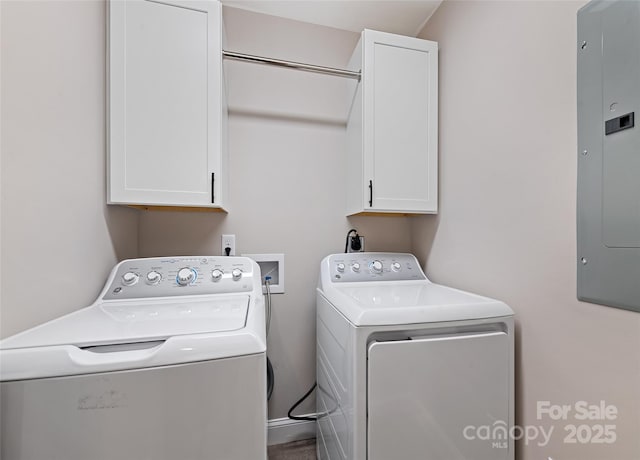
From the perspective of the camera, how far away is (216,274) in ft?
4.00

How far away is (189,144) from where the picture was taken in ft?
4.01

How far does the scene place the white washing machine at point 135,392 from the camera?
1.85ft

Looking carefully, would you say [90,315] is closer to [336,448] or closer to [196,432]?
[196,432]

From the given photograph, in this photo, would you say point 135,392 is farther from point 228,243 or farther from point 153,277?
point 228,243

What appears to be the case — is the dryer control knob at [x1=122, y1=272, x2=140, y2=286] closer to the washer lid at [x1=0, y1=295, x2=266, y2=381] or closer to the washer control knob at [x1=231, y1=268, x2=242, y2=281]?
the washer lid at [x1=0, y1=295, x2=266, y2=381]

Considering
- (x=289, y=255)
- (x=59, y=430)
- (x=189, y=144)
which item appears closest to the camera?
(x=59, y=430)

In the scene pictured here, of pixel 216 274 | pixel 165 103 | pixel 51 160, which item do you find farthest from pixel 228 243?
pixel 51 160

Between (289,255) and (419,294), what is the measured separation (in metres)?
0.79

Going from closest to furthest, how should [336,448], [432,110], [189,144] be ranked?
[336,448] < [189,144] < [432,110]

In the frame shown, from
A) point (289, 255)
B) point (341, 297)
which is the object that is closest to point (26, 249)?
point (341, 297)

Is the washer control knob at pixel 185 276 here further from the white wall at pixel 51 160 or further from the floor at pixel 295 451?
the floor at pixel 295 451

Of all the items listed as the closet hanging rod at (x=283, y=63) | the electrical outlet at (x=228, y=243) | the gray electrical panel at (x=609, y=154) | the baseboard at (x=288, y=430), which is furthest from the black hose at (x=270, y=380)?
the closet hanging rod at (x=283, y=63)

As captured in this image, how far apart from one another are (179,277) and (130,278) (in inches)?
7.6

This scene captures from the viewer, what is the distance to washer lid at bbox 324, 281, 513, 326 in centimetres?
92
